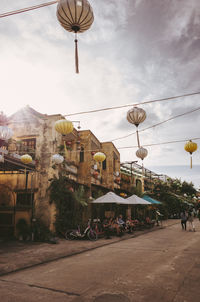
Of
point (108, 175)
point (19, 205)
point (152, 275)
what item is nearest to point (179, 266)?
point (152, 275)

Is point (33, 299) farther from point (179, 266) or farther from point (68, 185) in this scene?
point (68, 185)

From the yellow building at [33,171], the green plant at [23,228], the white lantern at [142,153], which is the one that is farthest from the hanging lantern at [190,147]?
the green plant at [23,228]

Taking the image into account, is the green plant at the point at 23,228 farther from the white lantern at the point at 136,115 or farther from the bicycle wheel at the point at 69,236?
the white lantern at the point at 136,115

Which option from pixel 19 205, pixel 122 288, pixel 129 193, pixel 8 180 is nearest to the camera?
pixel 122 288

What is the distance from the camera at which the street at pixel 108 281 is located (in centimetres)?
418

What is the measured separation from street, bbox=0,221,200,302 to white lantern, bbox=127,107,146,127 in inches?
177

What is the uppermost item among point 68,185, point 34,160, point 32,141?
point 32,141

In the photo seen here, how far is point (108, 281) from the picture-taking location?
5.07 meters

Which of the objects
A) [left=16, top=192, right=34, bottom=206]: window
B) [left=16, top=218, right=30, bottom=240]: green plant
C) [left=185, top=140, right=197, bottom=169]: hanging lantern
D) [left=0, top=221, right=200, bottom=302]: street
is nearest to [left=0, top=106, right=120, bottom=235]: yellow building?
[left=16, top=192, right=34, bottom=206]: window

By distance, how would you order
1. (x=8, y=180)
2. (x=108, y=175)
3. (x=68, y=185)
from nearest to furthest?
1. (x=8, y=180)
2. (x=68, y=185)
3. (x=108, y=175)

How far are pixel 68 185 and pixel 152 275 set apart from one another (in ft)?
30.3

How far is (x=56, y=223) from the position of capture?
1223cm

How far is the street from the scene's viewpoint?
418 cm

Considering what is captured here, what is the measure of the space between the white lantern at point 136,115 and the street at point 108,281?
4.49 m
